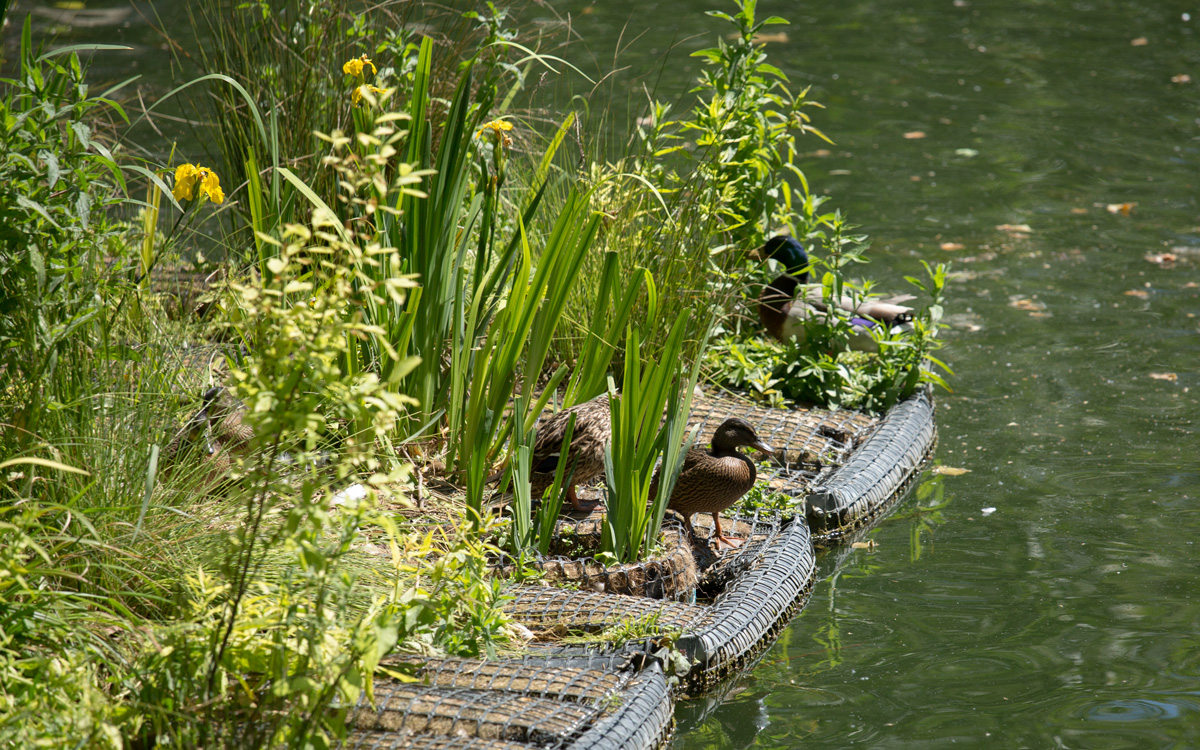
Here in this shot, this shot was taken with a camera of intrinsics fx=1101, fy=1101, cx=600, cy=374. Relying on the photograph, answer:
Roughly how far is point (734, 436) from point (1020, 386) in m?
2.09

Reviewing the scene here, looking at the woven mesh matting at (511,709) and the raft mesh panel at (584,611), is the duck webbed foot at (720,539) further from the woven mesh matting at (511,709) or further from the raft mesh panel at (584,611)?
the woven mesh matting at (511,709)

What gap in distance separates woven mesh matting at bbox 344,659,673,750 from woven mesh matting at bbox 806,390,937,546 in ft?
4.69

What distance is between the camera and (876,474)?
4.26m

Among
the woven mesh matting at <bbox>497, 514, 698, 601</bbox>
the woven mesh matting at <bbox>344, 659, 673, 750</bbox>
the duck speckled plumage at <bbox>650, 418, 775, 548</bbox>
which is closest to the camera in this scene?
the woven mesh matting at <bbox>344, 659, 673, 750</bbox>

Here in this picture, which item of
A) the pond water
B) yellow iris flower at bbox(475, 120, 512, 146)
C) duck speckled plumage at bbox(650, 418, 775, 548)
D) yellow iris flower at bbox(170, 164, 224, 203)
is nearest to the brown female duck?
yellow iris flower at bbox(170, 164, 224, 203)

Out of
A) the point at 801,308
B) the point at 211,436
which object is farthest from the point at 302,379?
the point at 801,308

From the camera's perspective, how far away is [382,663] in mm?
2553

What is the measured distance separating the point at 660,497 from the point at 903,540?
122 centimetres

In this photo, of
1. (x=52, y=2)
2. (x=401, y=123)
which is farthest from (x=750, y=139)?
(x=52, y=2)

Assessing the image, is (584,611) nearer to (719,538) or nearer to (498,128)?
(719,538)

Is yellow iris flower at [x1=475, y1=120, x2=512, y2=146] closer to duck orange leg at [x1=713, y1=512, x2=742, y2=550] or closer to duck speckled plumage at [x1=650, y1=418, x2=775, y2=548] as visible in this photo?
duck speckled plumage at [x1=650, y1=418, x2=775, y2=548]

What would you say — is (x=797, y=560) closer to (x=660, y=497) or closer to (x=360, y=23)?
(x=660, y=497)

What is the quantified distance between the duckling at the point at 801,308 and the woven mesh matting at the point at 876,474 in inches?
14.3

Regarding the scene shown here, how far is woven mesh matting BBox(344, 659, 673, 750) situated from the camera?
243cm
